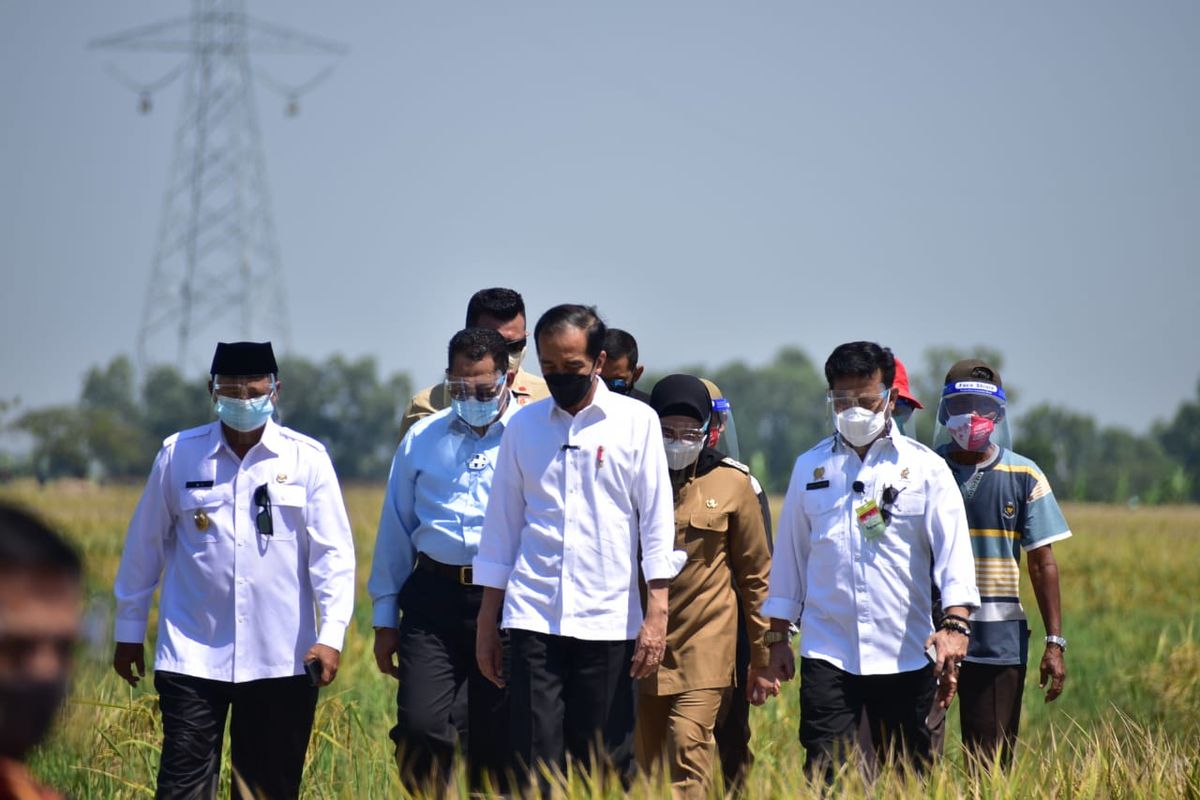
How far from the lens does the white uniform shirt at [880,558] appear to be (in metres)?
6.64

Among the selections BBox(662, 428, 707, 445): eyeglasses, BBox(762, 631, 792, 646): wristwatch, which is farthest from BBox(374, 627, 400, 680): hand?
BBox(762, 631, 792, 646): wristwatch

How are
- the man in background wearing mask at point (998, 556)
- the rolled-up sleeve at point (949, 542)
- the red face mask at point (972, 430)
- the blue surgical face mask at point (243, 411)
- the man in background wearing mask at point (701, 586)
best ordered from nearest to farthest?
1. the blue surgical face mask at point (243, 411)
2. the rolled-up sleeve at point (949, 542)
3. the man in background wearing mask at point (701, 586)
4. the man in background wearing mask at point (998, 556)
5. the red face mask at point (972, 430)

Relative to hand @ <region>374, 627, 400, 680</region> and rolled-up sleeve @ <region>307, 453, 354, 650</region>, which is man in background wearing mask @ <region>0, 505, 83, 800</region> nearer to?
rolled-up sleeve @ <region>307, 453, 354, 650</region>

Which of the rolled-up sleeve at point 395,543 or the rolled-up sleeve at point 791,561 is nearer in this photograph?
the rolled-up sleeve at point 791,561

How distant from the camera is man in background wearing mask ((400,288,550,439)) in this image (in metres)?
7.77

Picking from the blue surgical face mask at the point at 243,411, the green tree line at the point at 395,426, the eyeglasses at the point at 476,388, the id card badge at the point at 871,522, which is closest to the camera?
the blue surgical face mask at the point at 243,411

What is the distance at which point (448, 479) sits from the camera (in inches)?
281

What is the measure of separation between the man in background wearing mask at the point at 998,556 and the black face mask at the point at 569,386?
1.94 meters

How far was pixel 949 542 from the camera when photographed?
668cm

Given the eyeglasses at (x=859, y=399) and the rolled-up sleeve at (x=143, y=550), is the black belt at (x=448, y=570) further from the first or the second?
the eyeglasses at (x=859, y=399)

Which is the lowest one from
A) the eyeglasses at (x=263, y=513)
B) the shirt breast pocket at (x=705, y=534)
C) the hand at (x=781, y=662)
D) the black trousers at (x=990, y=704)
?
the black trousers at (x=990, y=704)

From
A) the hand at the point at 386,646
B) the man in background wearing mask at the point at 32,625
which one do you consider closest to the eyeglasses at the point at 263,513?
the hand at the point at 386,646

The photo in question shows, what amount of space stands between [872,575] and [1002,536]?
3.11ft

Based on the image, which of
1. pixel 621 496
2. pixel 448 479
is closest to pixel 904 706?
pixel 621 496
